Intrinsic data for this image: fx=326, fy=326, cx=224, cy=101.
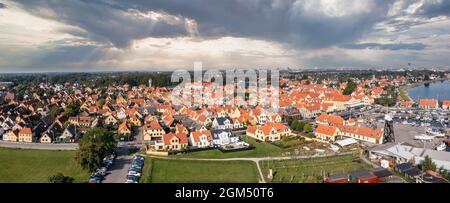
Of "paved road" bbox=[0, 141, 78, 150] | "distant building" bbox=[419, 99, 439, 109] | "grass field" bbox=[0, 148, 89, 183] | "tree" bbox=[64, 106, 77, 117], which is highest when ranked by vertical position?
"distant building" bbox=[419, 99, 439, 109]

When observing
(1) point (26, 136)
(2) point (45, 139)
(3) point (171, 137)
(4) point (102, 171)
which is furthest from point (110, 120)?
(4) point (102, 171)

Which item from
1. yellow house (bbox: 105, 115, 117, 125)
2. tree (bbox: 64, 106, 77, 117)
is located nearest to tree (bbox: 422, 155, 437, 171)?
yellow house (bbox: 105, 115, 117, 125)

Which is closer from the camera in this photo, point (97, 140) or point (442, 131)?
point (97, 140)

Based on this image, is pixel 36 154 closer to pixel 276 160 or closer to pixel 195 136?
pixel 195 136

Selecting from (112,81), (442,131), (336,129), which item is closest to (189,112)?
(336,129)

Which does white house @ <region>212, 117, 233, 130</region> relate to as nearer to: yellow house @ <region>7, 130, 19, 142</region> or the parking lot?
the parking lot
